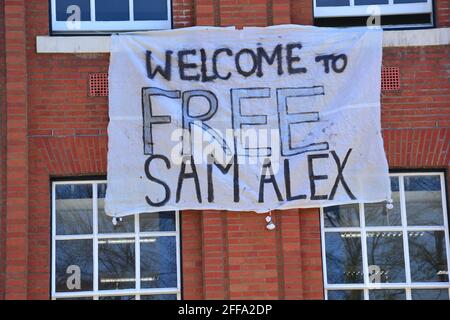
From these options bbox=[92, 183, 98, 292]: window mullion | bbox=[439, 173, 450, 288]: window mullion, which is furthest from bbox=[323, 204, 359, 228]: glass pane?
bbox=[92, 183, 98, 292]: window mullion

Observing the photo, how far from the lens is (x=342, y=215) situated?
1250cm

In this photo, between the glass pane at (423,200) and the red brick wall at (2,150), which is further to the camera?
the glass pane at (423,200)

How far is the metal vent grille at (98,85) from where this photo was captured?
12.6 meters

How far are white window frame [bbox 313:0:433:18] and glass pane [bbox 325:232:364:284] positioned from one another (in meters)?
2.66

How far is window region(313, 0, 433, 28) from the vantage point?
1305 cm

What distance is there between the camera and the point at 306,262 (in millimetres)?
12219

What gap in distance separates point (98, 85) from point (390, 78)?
3.38 meters

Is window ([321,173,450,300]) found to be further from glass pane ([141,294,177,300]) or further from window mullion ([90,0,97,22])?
window mullion ([90,0,97,22])

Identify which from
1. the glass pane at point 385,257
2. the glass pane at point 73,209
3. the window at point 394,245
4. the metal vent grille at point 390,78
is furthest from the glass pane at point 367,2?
the glass pane at point 73,209

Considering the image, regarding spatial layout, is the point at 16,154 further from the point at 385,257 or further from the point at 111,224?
the point at 385,257

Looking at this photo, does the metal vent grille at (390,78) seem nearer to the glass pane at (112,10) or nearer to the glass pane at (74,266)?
the glass pane at (112,10)

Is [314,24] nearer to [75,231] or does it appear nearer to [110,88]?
[110,88]

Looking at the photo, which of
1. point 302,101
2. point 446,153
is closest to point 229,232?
point 302,101

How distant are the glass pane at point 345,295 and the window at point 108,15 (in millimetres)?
3683
